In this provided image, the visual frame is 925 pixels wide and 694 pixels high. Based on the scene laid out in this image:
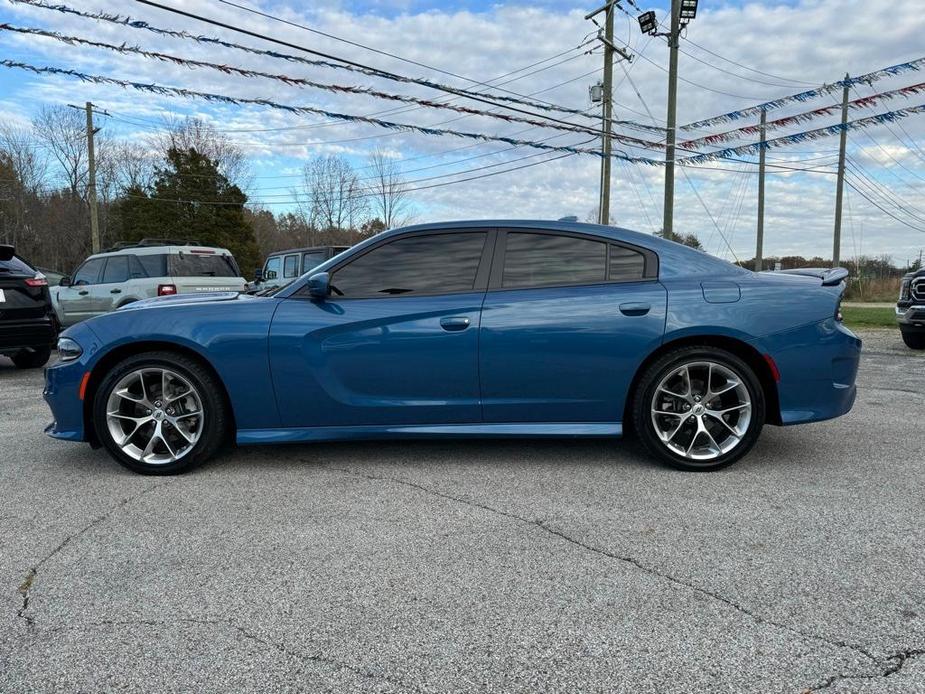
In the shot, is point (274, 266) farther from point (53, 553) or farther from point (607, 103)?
point (53, 553)

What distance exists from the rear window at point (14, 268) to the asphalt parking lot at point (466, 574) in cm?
465

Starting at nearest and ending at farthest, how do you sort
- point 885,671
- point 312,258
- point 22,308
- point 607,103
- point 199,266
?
point 885,671, point 22,308, point 199,266, point 312,258, point 607,103

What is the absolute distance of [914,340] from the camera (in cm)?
962

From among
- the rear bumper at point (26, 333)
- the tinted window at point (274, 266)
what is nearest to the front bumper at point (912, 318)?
the rear bumper at point (26, 333)

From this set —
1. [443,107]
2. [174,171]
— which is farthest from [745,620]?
[174,171]

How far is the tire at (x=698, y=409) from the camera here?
3729mm

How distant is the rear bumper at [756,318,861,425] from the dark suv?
8076mm

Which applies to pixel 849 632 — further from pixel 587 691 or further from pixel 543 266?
pixel 543 266

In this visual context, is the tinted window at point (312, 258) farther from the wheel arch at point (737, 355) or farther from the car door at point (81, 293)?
the wheel arch at point (737, 355)

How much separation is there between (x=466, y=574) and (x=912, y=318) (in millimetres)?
9241

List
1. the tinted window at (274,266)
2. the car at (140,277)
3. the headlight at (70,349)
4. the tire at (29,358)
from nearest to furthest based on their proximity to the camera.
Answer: the headlight at (70,349) < the tire at (29,358) < the car at (140,277) < the tinted window at (274,266)

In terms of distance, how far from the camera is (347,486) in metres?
3.53

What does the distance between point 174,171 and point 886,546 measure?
47725 millimetres

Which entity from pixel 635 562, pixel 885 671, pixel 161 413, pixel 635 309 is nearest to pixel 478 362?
pixel 635 309
